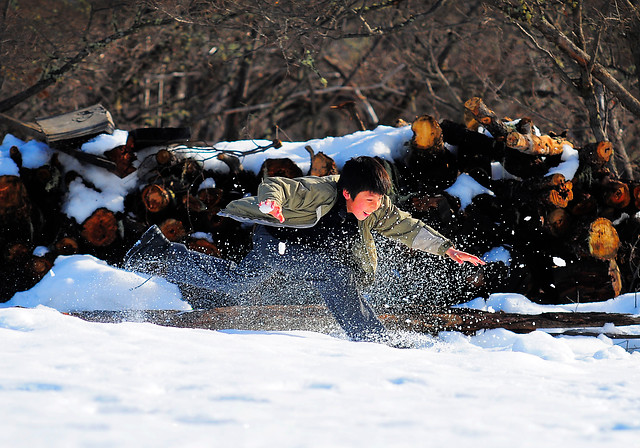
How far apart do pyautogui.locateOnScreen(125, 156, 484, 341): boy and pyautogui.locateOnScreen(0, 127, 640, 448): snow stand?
31cm

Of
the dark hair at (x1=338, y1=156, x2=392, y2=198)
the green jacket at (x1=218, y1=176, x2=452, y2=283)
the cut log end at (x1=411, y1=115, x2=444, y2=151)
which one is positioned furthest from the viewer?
the cut log end at (x1=411, y1=115, x2=444, y2=151)

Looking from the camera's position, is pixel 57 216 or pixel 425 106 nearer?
pixel 57 216

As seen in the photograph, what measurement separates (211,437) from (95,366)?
2.77ft

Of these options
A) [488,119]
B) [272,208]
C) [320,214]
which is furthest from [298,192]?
[488,119]

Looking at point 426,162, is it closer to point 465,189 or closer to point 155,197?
point 465,189

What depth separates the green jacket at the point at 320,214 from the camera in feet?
13.2

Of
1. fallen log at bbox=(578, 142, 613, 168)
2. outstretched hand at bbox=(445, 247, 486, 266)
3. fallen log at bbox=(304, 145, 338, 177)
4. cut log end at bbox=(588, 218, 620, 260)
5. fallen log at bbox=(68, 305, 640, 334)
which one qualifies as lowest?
fallen log at bbox=(68, 305, 640, 334)

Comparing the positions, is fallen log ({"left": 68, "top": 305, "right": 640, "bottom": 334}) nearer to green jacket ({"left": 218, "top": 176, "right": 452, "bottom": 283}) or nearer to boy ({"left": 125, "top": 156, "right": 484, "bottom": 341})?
boy ({"left": 125, "top": 156, "right": 484, "bottom": 341})

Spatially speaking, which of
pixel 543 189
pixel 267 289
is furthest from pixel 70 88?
pixel 543 189

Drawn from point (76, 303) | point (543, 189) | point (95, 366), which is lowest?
point (76, 303)

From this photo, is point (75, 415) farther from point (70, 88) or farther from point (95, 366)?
point (70, 88)

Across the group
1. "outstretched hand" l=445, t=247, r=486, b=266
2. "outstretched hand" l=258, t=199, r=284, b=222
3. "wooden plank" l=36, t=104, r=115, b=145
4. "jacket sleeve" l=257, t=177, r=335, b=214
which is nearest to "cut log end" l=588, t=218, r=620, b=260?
"outstretched hand" l=445, t=247, r=486, b=266

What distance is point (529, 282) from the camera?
5684mm

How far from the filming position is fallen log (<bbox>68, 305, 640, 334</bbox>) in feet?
14.5
